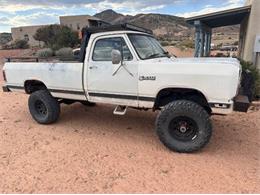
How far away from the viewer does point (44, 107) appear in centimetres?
573

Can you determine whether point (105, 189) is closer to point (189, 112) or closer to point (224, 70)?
point (189, 112)

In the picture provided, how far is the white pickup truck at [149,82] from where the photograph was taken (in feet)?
12.3

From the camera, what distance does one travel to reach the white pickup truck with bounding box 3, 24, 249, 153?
3744mm

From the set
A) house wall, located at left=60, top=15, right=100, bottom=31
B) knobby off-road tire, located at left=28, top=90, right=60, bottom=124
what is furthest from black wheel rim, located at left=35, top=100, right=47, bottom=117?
house wall, located at left=60, top=15, right=100, bottom=31

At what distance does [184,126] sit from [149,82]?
954 millimetres

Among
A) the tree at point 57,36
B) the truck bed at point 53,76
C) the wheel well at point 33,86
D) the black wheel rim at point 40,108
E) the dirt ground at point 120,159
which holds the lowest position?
the dirt ground at point 120,159

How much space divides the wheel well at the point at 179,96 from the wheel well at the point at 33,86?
2.90 metres

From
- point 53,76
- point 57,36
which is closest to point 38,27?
point 57,36

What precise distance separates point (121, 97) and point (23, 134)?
2.30 metres

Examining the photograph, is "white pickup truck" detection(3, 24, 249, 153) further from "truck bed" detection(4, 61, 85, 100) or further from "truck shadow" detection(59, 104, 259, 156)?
"truck shadow" detection(59, 104, 259, 156)

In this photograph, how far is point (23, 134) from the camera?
5148 millimetres

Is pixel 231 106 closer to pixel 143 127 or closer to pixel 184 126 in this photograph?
pixel 184 126

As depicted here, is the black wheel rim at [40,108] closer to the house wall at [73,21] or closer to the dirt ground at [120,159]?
the dirt ground at [120,159]

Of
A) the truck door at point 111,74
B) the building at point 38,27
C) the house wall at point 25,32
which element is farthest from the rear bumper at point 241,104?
the house wall at point 25,32
